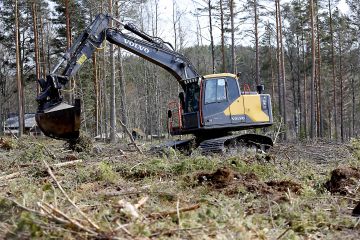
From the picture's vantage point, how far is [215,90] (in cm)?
1286

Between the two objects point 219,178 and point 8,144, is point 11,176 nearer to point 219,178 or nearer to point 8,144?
point 219,178

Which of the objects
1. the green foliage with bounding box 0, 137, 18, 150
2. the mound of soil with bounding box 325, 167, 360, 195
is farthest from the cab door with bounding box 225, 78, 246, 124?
the green foliage with bounding box 0, 137, 18, 150

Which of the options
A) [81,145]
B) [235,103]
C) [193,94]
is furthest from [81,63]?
[235,103]

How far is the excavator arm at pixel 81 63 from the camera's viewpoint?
36.7 feet

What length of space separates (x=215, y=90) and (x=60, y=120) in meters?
4.24

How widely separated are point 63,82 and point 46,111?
1015 mm

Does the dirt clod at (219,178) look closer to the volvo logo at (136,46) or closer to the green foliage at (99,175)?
the green foliage at (99,175)

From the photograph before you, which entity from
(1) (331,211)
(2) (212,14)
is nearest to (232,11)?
(2) (212,14)

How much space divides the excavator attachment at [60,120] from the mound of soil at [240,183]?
178 inches

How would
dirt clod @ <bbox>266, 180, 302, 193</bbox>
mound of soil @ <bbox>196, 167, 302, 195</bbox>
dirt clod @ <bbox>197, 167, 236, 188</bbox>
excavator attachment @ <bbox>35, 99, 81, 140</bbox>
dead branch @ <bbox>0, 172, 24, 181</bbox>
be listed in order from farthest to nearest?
excavator attachment @ <bbox>35, 99, 81, 140</bbox> < dead branch @ <bbox>0, 172, 24, 181</bbox> < dirt clod @ <bbox>197, 167, 236, 188</bbox> < dirt clod @ <bbox>266, 180, 302, 193</bbox> < mound of soil @ <bbox>196, 167, 302, 195</bbox>

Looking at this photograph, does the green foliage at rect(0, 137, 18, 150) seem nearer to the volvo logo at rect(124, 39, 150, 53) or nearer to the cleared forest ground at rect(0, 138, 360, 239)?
the cleared forest ground at rect(0, 138, 360, 239)

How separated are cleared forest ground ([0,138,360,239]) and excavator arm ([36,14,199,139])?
724 millimetres

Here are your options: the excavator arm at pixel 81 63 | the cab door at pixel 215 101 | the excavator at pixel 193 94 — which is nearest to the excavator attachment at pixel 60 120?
the excavator arm at pixel 81 63

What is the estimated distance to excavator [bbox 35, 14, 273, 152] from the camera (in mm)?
12203
